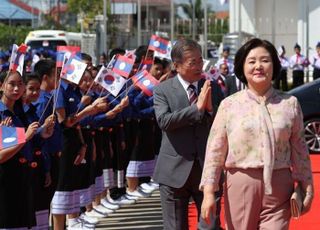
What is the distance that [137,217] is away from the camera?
10.1 m

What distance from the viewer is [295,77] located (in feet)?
99.6

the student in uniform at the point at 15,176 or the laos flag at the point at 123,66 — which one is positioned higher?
the laos flag at the point at 123,66

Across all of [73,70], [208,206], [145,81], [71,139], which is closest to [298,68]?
[145,81]

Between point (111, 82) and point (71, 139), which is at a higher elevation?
point (111, 82)

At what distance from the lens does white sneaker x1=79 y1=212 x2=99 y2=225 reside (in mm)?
9414

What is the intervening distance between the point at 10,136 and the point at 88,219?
366 centimetres

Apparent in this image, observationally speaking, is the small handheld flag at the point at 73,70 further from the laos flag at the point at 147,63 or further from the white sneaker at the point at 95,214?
the laos flag at the point at 147,63

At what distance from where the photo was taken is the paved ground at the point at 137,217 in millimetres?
9570

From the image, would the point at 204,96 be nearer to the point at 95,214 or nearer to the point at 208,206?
the point at 208,206

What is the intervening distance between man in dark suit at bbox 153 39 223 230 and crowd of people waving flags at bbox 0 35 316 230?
0.04 ft

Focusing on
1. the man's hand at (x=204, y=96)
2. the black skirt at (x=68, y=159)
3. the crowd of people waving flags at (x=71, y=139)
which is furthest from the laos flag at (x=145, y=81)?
the man's hand at (x=204, y=96)

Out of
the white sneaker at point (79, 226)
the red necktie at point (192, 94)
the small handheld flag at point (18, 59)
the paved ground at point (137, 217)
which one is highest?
the small handheld flag at point (18, 59)

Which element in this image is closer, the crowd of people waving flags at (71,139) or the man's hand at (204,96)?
the man's hand at (204,96)

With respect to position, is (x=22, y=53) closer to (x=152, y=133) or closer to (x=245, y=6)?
(x=152, y=133)
